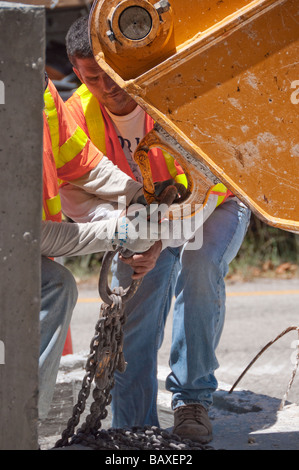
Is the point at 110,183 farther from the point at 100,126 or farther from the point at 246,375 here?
the point at 246,375

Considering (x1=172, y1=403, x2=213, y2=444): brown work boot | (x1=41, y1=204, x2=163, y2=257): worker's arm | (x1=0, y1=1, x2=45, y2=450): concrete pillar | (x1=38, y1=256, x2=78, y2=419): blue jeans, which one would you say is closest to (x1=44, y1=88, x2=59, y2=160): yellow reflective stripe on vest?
(x1=41, y1=204, x2=163, y2=257): worker's arm

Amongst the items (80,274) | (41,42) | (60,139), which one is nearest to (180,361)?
(60,139)

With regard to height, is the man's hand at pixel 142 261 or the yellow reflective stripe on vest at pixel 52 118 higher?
the yellow reflective stripe on vest at pixel 52 118

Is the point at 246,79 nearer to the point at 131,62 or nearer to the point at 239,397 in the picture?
the point at 131,62

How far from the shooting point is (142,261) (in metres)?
3.45

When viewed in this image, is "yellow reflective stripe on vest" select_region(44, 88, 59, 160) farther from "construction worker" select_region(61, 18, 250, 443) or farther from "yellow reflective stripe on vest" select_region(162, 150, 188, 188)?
"yellow reflective stripe on vest" select_region(162, 150, 188, 188)

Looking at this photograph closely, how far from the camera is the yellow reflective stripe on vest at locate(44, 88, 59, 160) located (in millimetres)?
3309

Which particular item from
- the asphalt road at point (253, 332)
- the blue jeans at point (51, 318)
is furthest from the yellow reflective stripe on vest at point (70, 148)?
the asphalt road at point (253, 332)

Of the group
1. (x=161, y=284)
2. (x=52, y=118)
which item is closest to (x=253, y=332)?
(x=161, y=284)

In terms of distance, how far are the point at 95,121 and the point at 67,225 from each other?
951 mm

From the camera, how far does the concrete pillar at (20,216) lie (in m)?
2.32

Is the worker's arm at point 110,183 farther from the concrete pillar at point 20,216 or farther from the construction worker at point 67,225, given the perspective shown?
the concrete pillar at point 20,216

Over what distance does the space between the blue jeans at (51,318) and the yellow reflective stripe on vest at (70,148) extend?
2.02ft

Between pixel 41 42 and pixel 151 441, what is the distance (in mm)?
1702
